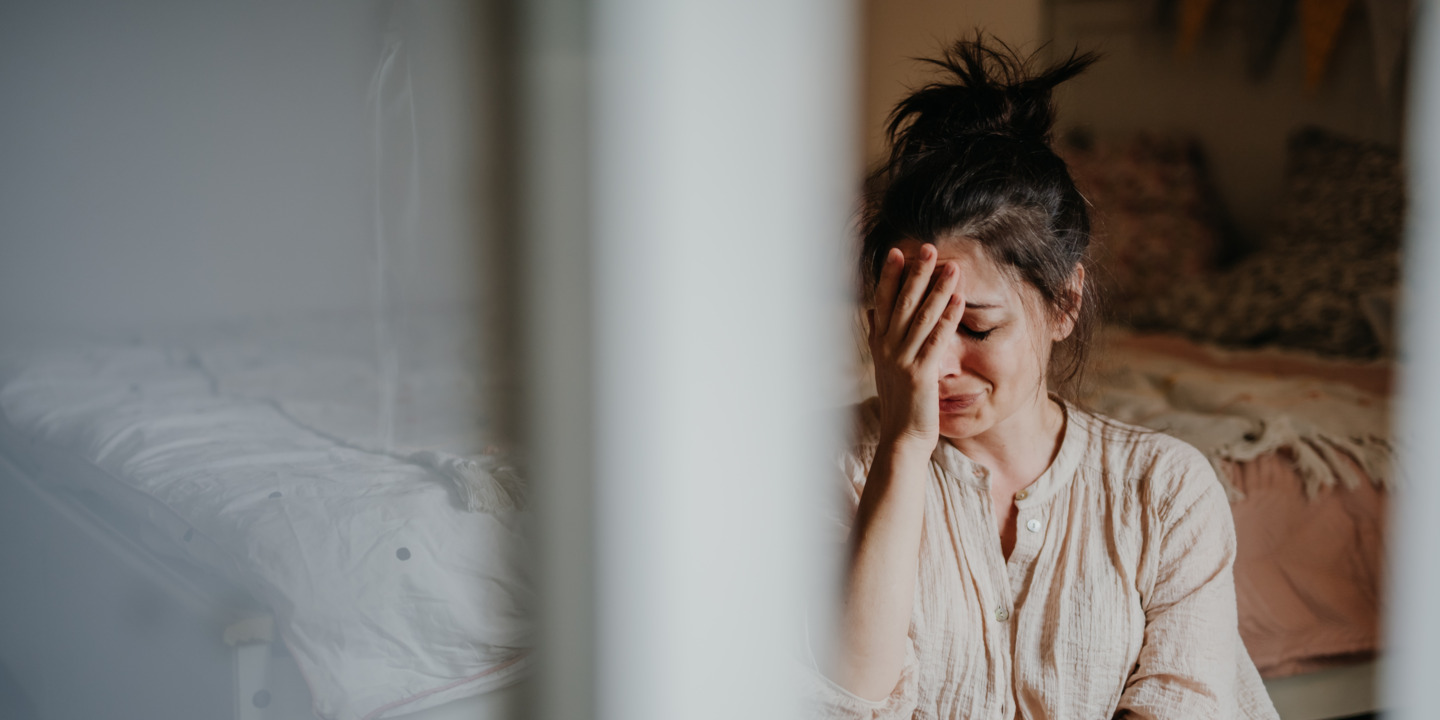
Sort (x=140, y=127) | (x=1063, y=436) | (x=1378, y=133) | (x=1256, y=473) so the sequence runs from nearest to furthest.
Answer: (x=140, y=127) → (x=1063, y=436) → (x=1256, y=473) → (x=1378, y=133)

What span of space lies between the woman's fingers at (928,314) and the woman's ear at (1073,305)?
0.51 ft

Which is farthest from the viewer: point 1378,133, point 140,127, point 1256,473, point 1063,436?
point 1378,133

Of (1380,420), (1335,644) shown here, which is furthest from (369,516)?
(1380,420)

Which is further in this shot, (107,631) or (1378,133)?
(1378,133)

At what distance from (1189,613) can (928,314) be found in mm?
371

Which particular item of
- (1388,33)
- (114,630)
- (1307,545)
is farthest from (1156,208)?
(114,630)

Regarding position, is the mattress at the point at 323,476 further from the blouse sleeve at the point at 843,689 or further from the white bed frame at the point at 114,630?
the blouse sleeve at the point at 843,689

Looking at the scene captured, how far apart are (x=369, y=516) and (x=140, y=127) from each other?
0.25 metres

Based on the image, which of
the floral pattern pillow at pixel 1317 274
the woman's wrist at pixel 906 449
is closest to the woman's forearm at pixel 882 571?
the woman's wrist at pixel 906 449

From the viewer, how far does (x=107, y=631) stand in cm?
53

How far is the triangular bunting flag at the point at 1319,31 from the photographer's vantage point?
2.00 meters

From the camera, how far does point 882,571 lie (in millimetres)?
690

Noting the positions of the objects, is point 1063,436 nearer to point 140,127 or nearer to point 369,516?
point 369,516

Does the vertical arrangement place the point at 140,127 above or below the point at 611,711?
above
